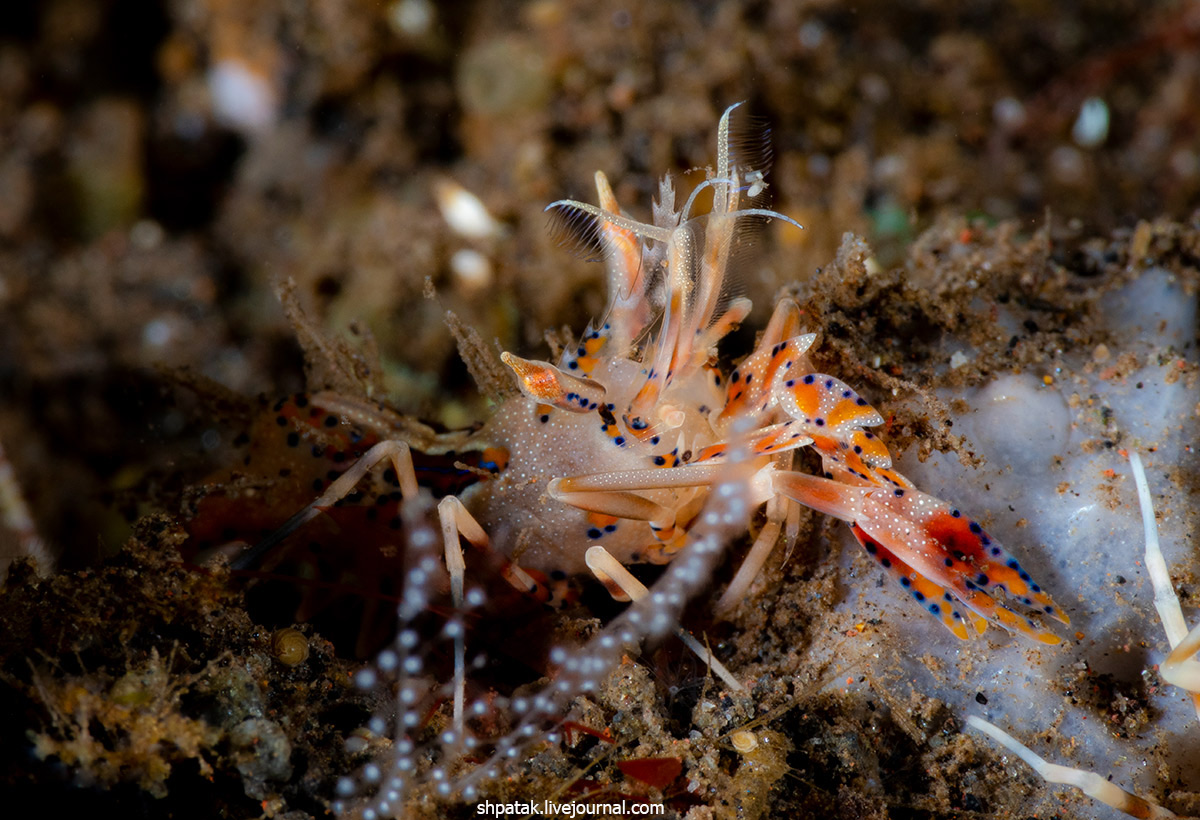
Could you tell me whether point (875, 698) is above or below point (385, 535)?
below

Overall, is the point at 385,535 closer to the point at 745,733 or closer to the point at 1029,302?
the point at 745,733

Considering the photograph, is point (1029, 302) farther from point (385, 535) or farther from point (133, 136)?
point (133, 136)

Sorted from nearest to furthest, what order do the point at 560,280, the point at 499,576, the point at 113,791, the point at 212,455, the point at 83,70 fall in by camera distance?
1. the point at 113,791
2. the point at 499,576
3. the point at 212,455
4. the point at 560,280
5. the point at 83,70

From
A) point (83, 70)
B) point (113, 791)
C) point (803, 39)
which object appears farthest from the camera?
point (83, 70)

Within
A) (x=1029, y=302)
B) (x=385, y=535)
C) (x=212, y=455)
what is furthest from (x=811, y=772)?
(x=212, y=455)

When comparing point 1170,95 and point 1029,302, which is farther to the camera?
point 1170,95

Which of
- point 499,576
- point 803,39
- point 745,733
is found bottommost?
point 745,733
